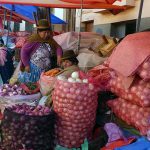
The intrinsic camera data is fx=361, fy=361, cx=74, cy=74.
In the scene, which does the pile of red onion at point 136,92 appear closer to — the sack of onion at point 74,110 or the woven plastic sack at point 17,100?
the sack of onion at point 74,110

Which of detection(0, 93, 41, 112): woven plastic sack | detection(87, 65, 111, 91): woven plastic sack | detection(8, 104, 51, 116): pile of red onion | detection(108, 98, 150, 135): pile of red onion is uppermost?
detection(87, 65, 111, 91): woven plastic sack

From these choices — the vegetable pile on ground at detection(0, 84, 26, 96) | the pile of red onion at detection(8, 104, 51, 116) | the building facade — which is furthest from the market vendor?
the building facade

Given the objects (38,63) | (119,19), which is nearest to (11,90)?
(38,63)

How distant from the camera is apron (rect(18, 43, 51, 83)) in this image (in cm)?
554

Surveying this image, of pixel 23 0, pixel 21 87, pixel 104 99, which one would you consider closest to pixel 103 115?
pixel 104 99

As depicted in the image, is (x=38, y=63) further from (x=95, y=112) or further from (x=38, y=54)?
(x=95, y=112)

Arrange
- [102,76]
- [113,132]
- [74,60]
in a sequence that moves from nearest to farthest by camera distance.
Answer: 1. [113,132]
2. [102,76]
3. [74,60]

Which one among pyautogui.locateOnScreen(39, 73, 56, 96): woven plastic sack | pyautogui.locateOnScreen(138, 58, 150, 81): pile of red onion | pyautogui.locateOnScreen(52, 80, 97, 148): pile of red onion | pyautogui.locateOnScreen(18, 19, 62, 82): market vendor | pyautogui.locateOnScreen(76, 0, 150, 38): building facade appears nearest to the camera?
pyautogui.locateOnScreen(138, 58, 150, 81): pile of red onion

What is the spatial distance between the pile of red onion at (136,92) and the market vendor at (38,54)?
1973 mm

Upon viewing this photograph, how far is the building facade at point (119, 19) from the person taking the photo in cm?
825

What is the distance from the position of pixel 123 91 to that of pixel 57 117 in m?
0.78

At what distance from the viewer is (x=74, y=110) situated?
380cm

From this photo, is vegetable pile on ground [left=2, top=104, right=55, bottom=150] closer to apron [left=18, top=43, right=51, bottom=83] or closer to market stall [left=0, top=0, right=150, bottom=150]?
market stall [left=0, top=0, right=150, bottom=150]

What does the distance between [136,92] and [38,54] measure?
7.96 ft
